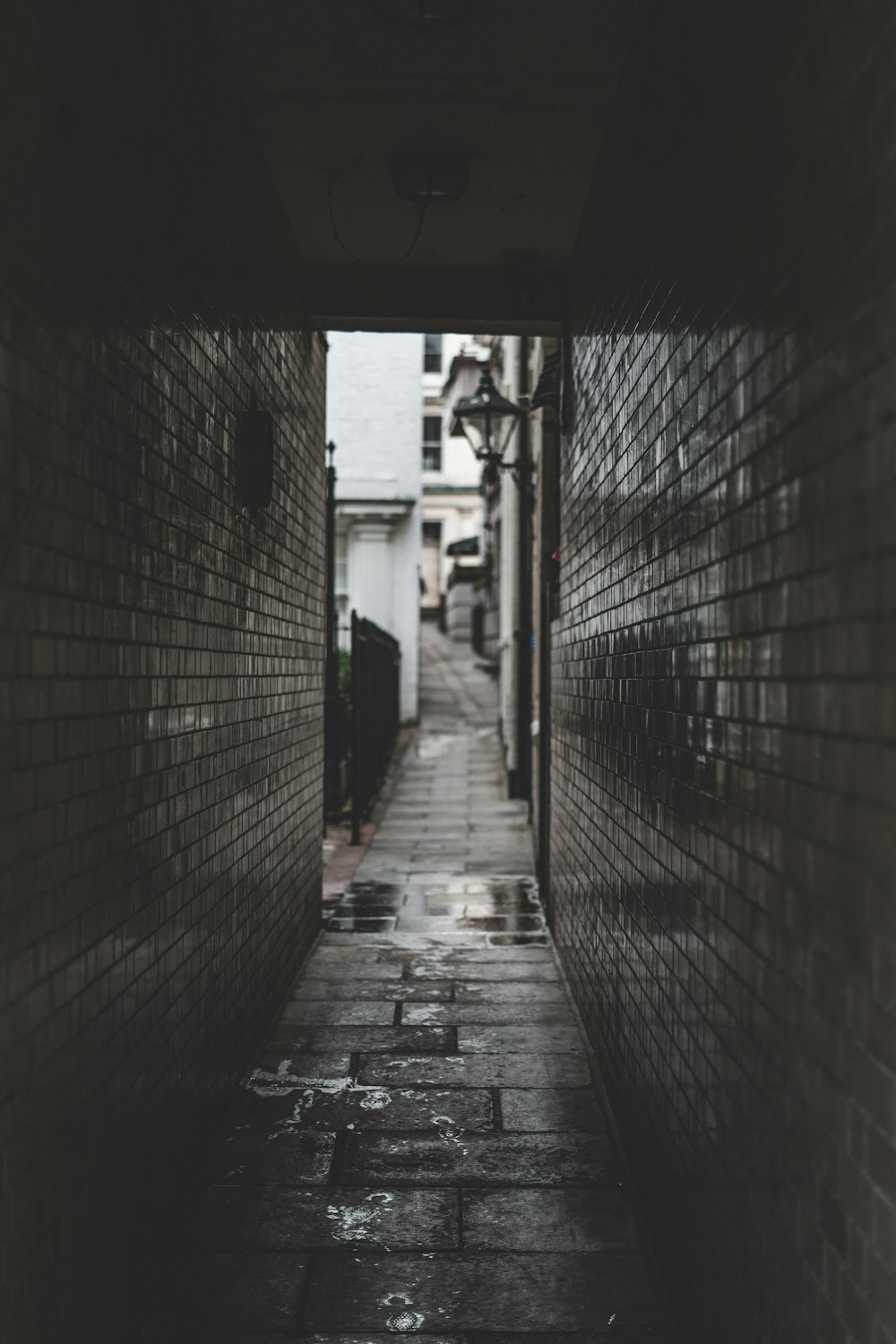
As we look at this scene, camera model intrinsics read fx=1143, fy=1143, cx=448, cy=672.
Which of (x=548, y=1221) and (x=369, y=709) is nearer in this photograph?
(x=548, y=1221)

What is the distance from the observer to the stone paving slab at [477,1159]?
148 inches

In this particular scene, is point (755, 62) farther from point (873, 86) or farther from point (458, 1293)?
point (458, 1293)

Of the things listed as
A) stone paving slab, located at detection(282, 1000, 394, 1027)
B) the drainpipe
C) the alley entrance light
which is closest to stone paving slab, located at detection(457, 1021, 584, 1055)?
stone paving slab, located at detection(282, 1000, 394, 1027)

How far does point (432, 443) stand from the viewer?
38656 mm

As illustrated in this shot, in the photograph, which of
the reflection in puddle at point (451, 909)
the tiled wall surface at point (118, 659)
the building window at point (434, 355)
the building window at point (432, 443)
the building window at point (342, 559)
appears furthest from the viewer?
the building window at point (432, 443)

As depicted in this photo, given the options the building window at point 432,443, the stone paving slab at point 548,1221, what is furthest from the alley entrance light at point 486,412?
the building window at point 432,443

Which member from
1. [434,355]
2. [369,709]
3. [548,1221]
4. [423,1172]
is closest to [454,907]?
[423,1172]

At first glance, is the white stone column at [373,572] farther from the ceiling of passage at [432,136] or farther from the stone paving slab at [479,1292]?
the stone paving slab at [479,1292]

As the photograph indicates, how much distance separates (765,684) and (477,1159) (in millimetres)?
2487

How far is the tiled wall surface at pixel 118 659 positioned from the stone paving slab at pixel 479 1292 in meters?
0.52

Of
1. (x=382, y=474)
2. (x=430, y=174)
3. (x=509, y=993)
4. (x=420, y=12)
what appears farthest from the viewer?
(x=382, y=474)

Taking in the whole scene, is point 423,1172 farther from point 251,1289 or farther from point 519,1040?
point 519,1040

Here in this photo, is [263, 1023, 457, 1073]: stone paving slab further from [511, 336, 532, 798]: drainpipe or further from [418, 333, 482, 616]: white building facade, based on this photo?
[418, 333, 482, 616]: white building facade

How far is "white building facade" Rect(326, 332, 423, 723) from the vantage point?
1959 cm
